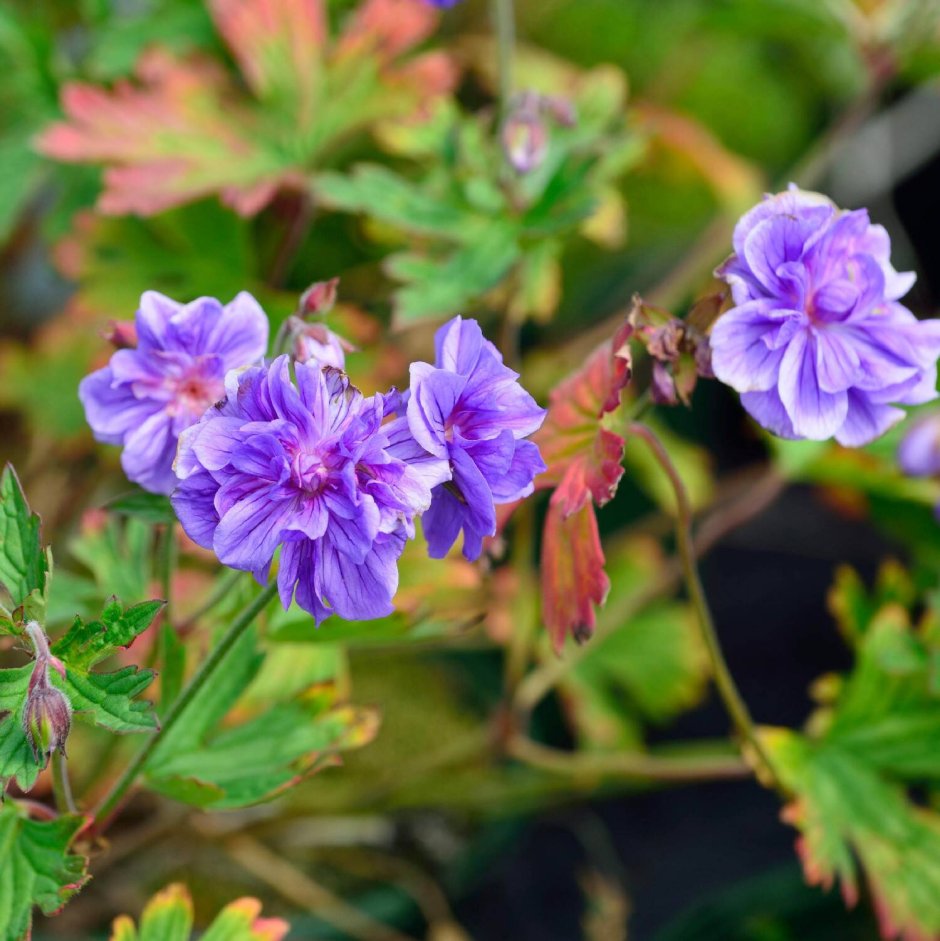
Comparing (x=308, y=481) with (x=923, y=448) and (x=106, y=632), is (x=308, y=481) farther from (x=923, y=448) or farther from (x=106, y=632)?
(x=923, y=448)

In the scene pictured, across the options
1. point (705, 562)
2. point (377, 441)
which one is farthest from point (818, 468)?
point (377, 441)

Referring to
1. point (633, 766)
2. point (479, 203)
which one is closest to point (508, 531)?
point (633, 766)

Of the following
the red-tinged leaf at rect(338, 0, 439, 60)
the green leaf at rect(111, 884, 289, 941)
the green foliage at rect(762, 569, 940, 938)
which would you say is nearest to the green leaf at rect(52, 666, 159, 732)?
the green leaf at rect(111, 884, 289, 941)

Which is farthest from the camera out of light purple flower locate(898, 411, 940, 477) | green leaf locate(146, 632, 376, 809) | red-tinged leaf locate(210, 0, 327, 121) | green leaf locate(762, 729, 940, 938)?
red-tinged leaf locate(210, 0, 327, 121)

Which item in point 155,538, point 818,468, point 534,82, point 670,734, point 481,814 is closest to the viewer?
point 155,538

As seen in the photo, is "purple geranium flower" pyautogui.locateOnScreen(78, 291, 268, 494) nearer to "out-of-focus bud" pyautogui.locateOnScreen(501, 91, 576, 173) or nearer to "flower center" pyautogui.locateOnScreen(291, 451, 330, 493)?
"flower center" pyautogui.locateOnScreen(291, 451, 330, 493)

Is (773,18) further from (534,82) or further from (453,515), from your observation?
(453,515)

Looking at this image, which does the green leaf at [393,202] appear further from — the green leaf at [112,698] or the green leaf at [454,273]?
the green leaf at [112,698]
